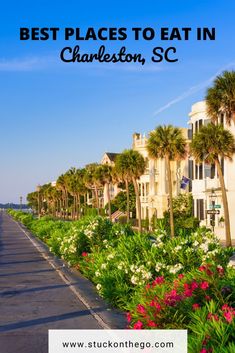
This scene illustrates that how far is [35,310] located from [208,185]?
37.1m

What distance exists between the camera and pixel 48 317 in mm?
Result: 11859

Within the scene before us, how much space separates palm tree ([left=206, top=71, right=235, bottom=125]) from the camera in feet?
115

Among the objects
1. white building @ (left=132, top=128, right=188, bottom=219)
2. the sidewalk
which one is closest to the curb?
the sidewalk

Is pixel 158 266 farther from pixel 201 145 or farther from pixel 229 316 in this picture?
pixel 201 145

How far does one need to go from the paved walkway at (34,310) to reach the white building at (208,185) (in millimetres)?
27124

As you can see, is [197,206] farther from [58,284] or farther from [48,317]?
[48,317]

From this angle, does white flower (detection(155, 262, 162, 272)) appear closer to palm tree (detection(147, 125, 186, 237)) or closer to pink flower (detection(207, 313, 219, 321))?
pink flower (detection(207, 313, 219, 321))

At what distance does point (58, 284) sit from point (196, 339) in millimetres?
10715

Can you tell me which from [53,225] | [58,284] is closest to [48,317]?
[58,284]

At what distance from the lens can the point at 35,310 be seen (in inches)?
499

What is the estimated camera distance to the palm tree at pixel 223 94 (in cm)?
3503

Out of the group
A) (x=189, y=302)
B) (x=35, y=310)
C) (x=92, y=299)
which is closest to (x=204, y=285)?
(x=189, y=302)

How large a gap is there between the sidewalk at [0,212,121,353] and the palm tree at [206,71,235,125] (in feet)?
60.2

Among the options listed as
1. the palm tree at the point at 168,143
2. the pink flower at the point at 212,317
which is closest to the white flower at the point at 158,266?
the pink flower at the point at 212,317
